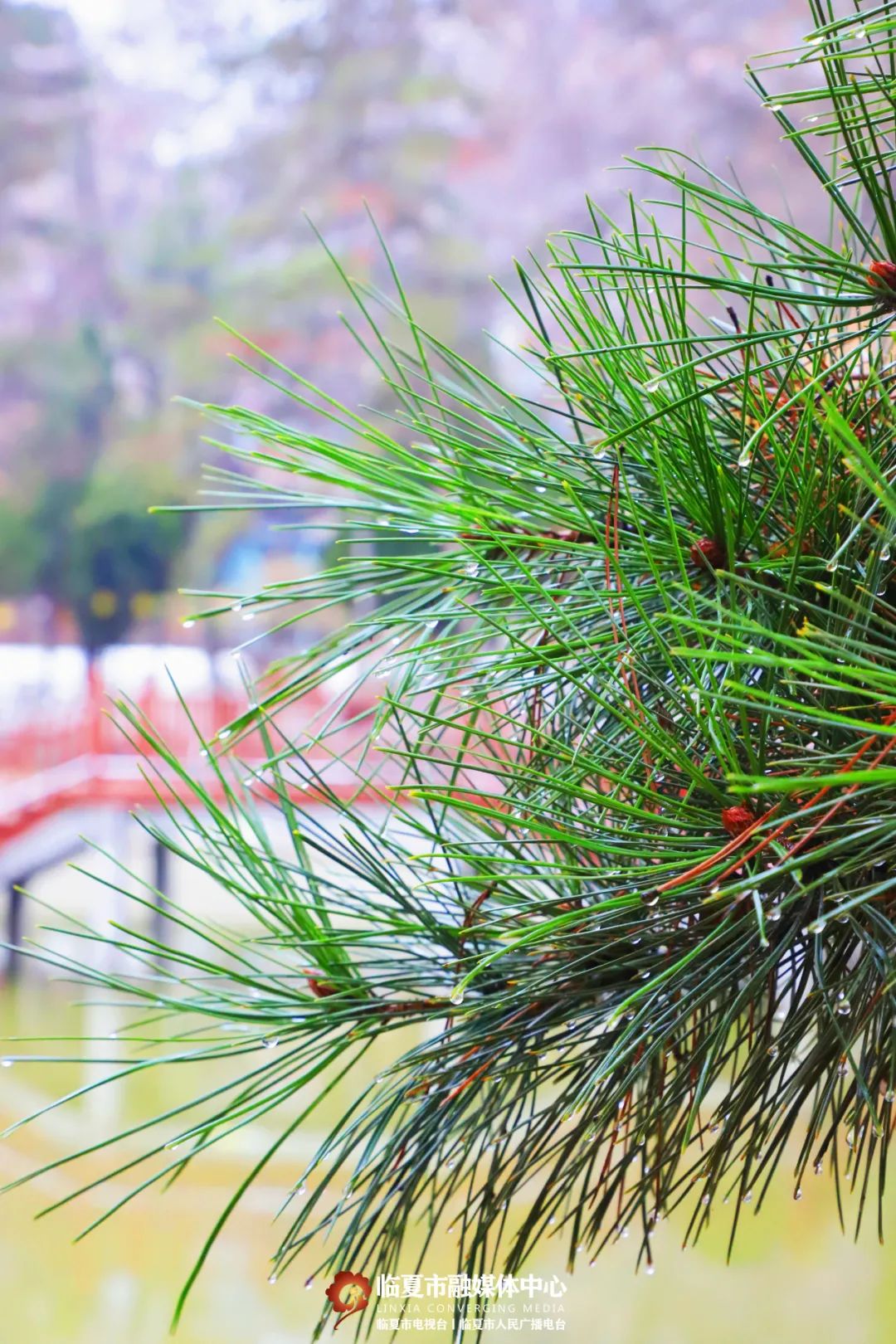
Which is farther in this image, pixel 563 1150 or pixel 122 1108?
pixel 122 1108

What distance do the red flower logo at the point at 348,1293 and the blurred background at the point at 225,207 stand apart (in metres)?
2.99

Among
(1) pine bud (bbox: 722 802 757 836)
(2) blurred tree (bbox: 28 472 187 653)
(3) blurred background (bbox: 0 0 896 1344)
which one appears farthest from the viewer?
(3) blurred background (bbox: 0 0 896 1344)

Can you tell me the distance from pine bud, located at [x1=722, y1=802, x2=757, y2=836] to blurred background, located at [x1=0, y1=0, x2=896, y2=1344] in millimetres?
3117

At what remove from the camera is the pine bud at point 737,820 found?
20cm

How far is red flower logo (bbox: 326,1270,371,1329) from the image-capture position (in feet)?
0.87

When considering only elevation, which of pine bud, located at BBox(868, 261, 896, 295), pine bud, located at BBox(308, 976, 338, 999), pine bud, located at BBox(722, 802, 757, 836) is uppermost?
pine bud, located at BBox(868, 261, 896, 295)

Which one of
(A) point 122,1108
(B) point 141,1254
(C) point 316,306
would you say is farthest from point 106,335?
(B) point 141,1254

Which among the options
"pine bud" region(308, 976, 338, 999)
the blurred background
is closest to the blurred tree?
the blurred background

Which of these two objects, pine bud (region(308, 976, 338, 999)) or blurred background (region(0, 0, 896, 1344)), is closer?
pine bud (region(308, 976, 338, 999))

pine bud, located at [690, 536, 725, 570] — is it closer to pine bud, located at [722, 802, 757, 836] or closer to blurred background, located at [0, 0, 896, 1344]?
pine bud, located at [722, 802, 757, 836]

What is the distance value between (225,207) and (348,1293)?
412cm

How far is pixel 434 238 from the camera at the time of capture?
3.84 meters

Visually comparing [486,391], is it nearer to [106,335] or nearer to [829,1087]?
[829,1087]

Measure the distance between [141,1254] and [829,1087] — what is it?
184cm
